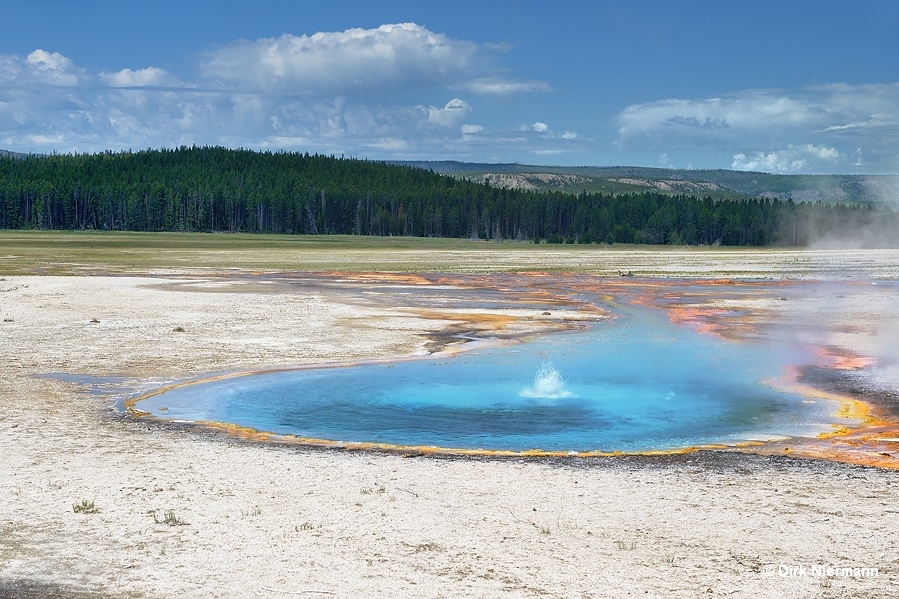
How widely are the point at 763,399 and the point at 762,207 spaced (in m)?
170

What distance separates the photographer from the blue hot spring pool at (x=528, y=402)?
15.3 meters

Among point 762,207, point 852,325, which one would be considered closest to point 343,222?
point 762,207

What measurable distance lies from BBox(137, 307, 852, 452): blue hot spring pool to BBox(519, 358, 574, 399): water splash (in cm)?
3

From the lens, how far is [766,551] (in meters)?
9.25

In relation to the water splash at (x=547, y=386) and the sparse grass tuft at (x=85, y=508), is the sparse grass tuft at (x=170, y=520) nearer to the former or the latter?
the sparse grass tuft at (x=85, y=508)

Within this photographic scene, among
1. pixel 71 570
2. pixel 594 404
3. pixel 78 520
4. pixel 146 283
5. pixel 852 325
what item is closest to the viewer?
pixel 71 570

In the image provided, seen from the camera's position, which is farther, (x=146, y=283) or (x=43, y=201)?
(x=43, y=201)

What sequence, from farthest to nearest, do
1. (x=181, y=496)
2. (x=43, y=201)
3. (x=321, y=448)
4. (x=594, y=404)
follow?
(x=43, y=201), (x=594, y=404), (x=321, y=448), (x=181, y=496)

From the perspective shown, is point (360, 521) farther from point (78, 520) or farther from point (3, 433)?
point (3, 433)

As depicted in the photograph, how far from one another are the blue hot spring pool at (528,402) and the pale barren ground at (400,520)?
1726 millimetres

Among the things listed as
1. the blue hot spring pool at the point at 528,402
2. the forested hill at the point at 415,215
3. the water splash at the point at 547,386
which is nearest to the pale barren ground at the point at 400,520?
the blue hot spring pool at the point at 528,402

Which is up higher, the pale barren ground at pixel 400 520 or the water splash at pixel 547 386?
the pale barren ground at pixel 400 520

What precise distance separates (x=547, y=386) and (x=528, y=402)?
1665 mm

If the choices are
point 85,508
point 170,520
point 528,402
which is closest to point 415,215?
point 528,402
